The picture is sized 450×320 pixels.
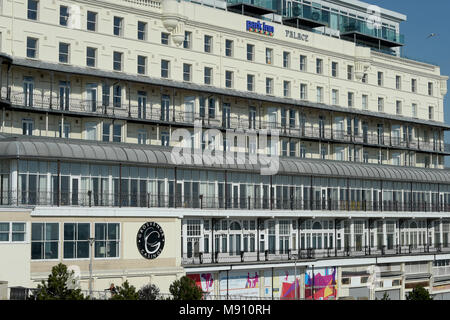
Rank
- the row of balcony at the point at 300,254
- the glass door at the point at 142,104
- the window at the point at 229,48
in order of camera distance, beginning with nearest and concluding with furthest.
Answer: the row of balcony at the point at 300,254 → the glass door at the point at 142,104 → the window at the point at 229,48

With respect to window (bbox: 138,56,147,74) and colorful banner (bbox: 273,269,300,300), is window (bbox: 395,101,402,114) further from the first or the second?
window (bbox: 138,56,147,74)

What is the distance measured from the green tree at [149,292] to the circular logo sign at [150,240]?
94.4 inches

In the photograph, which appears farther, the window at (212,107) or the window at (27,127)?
the window at (212,107)

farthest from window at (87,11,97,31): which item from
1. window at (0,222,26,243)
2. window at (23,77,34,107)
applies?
window at (0,222,26,243)

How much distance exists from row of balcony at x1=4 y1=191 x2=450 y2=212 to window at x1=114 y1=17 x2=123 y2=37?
15245mm

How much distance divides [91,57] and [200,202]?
14669 millimetres

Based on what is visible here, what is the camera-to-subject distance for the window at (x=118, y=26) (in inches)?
2598

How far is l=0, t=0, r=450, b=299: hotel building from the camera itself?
53438mm

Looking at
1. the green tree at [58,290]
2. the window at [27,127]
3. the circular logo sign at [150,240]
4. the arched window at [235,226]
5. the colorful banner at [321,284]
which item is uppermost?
the window at [27,127]

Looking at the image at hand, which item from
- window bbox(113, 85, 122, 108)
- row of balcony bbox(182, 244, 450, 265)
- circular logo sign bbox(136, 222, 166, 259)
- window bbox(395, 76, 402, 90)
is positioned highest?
window bbox(395, 76, 402, 90)

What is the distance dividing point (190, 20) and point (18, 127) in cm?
1911

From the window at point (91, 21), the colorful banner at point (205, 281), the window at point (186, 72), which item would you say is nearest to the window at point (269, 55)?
the window at point (186, 72)

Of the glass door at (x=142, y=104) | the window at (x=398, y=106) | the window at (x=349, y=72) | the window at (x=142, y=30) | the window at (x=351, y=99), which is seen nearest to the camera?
the glass door at (x=142, y=104)

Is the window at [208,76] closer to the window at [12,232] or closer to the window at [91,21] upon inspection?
the window at [91,21]
